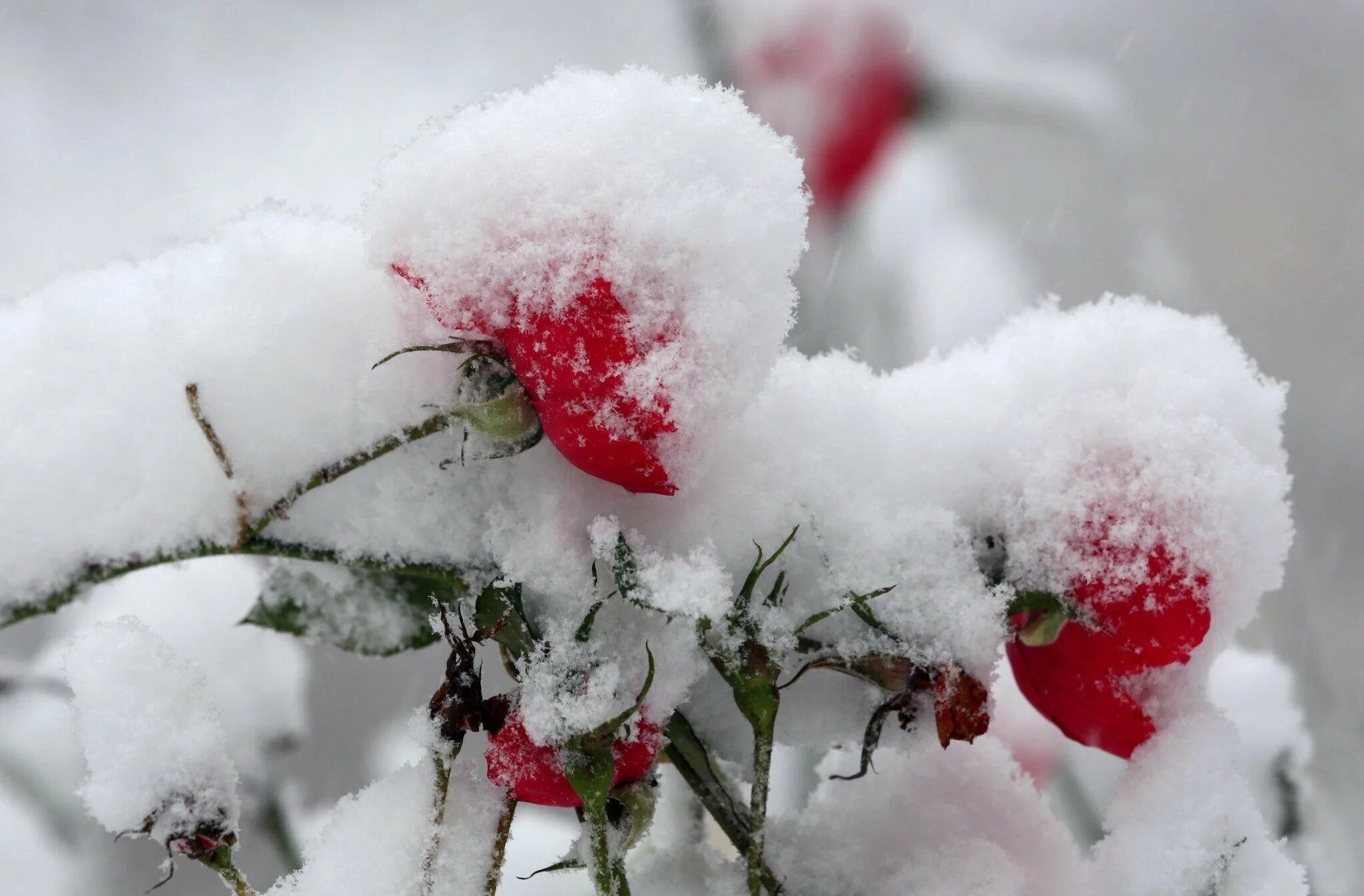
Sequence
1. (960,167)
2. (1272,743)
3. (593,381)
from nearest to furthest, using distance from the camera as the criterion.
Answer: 1. (593,381)
2. (1272,743)
3. (960,167)

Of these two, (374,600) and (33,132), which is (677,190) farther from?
(33,132)

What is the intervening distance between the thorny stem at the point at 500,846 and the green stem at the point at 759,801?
0.07 meters

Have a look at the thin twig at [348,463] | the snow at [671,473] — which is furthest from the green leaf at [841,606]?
the thin twig at [348,463]

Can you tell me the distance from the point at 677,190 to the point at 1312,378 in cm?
87

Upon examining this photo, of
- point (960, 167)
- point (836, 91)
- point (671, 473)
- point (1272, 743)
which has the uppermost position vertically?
point (960, 167)

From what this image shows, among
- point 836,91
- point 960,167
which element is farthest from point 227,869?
point 960,167

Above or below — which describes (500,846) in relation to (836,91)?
below

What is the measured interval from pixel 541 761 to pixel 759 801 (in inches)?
2.6

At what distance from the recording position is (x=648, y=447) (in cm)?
28

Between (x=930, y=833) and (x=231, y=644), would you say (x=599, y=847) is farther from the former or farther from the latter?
(x=231, y=644)

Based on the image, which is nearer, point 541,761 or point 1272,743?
point 541,761

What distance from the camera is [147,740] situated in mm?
286

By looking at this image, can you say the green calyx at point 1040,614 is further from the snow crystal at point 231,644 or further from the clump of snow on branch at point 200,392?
the snow crystal at point 231,644

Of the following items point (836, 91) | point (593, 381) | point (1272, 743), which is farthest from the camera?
point (836, 91)
